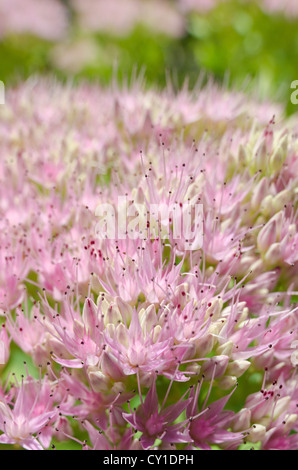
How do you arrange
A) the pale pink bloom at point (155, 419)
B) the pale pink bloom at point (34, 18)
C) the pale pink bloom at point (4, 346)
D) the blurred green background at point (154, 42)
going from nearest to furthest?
the pale pink bloom at point (155, 419)
the pale pink bloom at point (4, 346)
the blurred green background at point (154, 42)
the pale pink bloom at point (34, 18)

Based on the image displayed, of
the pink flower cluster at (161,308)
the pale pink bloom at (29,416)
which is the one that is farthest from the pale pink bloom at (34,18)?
the pale pink bloom at (29,416)

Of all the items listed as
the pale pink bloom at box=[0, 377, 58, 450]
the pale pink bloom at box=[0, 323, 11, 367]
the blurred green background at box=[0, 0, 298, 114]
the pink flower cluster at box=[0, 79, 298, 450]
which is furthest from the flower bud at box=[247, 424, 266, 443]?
the blurred green background at box=[0, 0, 298, 114]

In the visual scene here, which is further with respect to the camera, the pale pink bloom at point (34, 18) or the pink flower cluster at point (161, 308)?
the pale pink bloom at point (34, 18)

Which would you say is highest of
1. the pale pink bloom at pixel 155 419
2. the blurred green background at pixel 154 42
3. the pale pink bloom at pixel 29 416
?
the blurred green background at pixel 154 42

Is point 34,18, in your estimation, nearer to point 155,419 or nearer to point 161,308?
point 161,308

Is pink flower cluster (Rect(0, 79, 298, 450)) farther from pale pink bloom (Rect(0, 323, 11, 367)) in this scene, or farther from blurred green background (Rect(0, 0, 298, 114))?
blurred green background (Rect(0, 0, 298, 114))

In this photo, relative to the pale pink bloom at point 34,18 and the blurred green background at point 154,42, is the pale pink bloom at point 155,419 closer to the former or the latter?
the blurred green background at point 154,42
